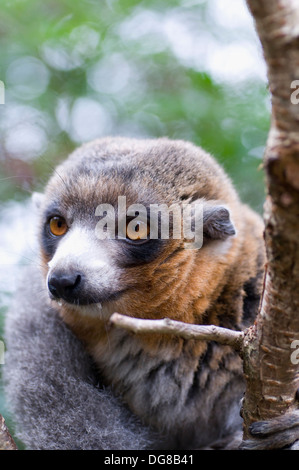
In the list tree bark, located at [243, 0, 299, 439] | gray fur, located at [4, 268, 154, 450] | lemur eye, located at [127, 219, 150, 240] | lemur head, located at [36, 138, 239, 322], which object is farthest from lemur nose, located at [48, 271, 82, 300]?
tree bark, located at [243, 0, 299, 439]

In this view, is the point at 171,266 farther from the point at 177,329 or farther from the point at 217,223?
the point at 177,329

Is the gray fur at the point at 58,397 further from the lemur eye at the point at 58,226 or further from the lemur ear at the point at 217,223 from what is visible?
the lemur ear at the point at 217,223

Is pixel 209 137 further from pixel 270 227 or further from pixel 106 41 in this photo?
pixel 270 227

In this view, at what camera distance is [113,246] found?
161 inches

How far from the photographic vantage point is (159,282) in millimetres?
4207

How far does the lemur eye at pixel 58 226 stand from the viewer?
4.54 metres

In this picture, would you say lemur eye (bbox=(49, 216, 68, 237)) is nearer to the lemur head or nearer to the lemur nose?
the lemur head

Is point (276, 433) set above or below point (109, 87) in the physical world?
below

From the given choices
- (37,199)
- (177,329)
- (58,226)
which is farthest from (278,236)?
(37,199)

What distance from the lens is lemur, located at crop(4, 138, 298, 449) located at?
4.14 m

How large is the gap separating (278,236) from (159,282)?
2015 millimetres

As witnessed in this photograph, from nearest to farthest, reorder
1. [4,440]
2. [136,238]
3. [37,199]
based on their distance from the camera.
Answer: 1. [4,440]
2. [136,238]
3. [37,199]

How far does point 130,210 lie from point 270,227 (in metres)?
1.97

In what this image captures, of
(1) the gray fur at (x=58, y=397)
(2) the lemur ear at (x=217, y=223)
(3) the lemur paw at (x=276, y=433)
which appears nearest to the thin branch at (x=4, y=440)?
(1) the gray fur at (x=58, y=397)
